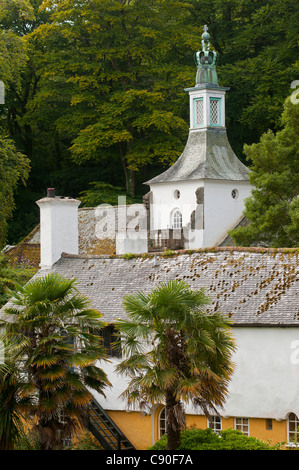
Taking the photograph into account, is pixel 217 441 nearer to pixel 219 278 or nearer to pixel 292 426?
pixel 292 426

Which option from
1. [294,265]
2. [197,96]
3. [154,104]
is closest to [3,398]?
[294,265]

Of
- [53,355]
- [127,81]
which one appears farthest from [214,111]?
[53,355]

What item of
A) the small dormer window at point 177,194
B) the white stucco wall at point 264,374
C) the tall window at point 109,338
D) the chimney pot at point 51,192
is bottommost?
the white stucco wall at point 264,374

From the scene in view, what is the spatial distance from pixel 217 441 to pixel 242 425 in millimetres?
3478

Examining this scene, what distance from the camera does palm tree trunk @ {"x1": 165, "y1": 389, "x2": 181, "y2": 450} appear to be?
25.9 meters

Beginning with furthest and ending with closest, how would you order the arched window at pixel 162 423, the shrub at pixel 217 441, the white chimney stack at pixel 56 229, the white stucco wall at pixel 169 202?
the white stucco wall at pixel 169 202, the white chimney stack at pixel 56 229, the arched window at pixel 162 423, the shrub at pixel 217 441

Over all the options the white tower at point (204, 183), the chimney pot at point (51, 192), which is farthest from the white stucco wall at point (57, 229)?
the white tower at point (204, 183)

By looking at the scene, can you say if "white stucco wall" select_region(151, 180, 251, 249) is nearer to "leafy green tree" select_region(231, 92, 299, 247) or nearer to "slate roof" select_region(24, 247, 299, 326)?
"leafy green tree" select_region(231, 92, 299, 247)

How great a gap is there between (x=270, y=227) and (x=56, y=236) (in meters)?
10.0

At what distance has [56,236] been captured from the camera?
36938 millimetres

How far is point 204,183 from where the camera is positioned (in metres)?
52.7

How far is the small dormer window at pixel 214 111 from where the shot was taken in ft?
180

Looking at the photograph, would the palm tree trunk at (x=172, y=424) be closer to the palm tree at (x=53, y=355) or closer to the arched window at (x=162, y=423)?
the palm tree at (x=53, y=355)

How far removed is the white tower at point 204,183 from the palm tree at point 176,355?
84.2 feet
